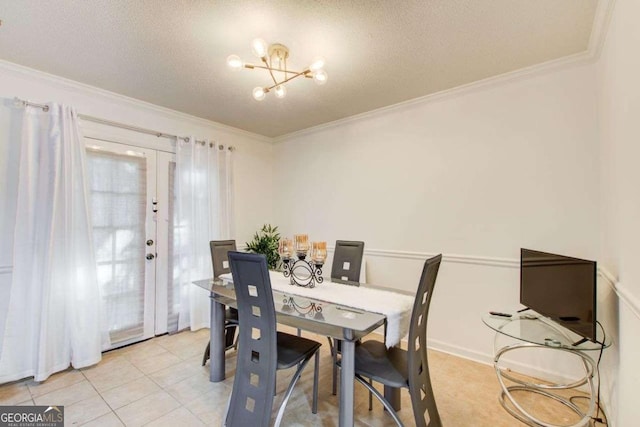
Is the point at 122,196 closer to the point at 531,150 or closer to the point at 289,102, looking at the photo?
the point at 289,102

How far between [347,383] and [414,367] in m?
0.36

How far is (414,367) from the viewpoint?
1.54 metres

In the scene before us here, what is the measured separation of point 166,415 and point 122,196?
7.11 feet

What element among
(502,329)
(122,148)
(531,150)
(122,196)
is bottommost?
(502,329)

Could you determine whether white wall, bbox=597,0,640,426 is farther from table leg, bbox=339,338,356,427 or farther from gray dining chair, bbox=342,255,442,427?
table leg, bbox=339,338,356,427

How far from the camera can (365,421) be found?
1917 mm

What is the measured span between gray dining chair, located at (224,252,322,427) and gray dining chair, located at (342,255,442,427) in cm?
43

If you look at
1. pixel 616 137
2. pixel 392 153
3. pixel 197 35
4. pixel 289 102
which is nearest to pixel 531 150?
pixel 616 137

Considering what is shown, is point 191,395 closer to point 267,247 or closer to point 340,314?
point 340,314

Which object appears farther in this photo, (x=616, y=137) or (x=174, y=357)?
(x=174, y=357)

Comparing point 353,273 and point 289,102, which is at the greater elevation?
point 289,102

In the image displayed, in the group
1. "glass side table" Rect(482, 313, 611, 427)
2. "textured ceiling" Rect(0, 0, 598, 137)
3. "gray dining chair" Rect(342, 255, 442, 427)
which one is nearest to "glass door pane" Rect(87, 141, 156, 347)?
"textured ceiling" Rect(0, 0, 598, 137)

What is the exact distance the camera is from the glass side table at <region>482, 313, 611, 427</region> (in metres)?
1.73

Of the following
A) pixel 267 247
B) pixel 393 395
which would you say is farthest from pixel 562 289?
pixel 267 247
